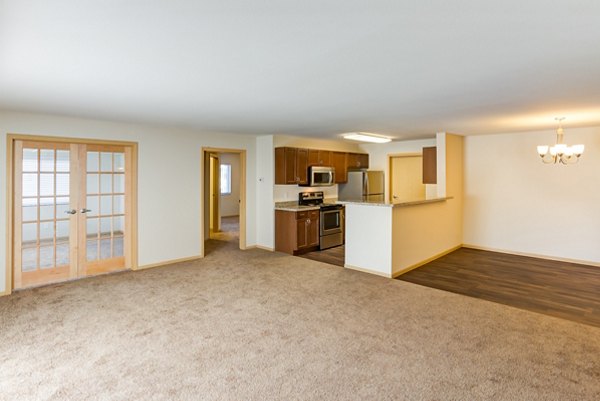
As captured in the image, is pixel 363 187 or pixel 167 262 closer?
pixel 167 262

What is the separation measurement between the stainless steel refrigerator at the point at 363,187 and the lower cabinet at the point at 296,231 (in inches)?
52.9

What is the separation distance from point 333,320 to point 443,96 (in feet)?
7.98

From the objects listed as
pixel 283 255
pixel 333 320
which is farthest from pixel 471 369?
pixel 283 255

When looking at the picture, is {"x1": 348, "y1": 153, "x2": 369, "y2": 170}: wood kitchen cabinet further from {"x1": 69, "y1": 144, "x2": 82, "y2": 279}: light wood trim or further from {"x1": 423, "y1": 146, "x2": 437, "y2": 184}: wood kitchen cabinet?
{"x1": 69, "y1": 144, "x2": 82, "y2": 279}: light wood trim

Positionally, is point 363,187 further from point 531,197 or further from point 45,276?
point 45,276

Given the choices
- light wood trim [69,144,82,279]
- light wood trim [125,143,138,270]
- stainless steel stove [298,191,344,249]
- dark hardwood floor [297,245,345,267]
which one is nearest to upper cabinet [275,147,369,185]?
stainless steel stove [298,191,344,249]

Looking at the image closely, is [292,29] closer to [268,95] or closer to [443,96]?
[268,95]

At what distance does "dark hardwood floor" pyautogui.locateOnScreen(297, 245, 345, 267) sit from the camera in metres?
5.81

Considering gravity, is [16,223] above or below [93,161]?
below

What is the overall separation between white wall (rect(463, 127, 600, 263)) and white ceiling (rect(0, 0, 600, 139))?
1.88 metres

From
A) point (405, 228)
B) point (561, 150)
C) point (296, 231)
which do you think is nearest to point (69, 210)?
point (296, 231)

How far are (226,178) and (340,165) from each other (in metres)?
5.35

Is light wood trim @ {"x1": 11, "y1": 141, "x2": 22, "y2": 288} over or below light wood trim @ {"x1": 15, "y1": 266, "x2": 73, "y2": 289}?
over

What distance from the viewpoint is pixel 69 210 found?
4.74 m
